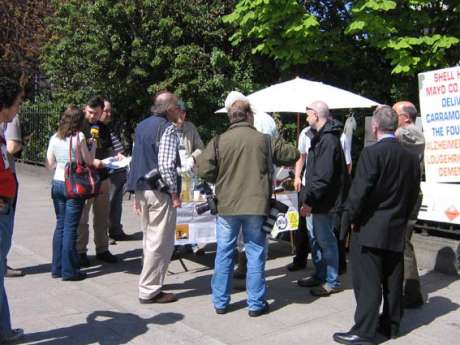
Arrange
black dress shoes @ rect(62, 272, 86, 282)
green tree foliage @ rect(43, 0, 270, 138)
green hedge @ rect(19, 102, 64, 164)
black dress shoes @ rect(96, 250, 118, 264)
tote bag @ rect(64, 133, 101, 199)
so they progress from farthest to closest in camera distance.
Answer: green hedge @ rect(19, 102, 64, 164) → green tree foliage @ rect(43, 0, 270, 138) → black dress shoes @ rect(96, 250, 118, 264) → black dress shoes @ rect(62, 272, 86, 282) → tote bag @ rect(64, 133, 101, 199)

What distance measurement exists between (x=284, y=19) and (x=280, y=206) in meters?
5.35

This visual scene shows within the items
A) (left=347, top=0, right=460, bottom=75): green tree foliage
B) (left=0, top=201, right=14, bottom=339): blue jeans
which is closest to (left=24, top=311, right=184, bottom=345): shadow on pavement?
(left=0, top=201, right=14, bottom=339): blue jeans

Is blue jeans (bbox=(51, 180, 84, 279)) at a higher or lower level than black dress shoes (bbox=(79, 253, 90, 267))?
higher

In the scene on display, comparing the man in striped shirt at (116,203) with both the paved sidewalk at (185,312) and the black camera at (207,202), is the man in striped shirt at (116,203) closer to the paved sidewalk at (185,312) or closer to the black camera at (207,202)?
the paved sidewalk at (185,312)

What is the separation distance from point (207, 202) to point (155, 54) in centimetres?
773

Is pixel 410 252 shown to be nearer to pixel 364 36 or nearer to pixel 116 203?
pixel 116 203

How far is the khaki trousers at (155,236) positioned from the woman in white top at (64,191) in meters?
0.99

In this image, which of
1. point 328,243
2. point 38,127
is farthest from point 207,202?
point 38,127

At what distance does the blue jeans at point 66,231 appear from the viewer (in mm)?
5414

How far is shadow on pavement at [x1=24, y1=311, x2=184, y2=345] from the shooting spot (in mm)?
4023

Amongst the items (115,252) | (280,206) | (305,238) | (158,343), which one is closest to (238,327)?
(158,343)

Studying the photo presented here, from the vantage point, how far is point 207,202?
4.91 meters

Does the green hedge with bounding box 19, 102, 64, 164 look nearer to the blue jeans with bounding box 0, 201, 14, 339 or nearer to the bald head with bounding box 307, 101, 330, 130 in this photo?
the bald head with bounding box 307, 101, 330, 130

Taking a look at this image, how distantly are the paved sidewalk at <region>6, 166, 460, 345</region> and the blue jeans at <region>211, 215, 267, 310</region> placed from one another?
186 millimetres
